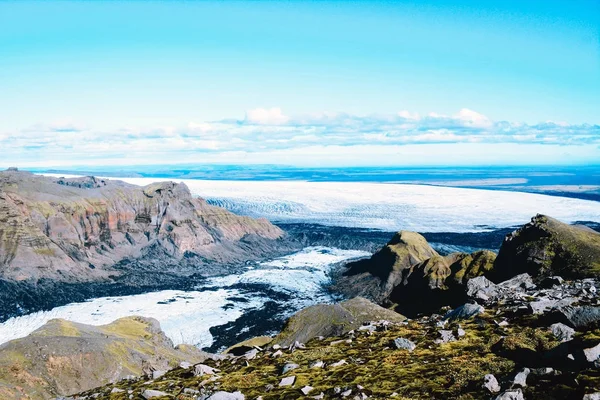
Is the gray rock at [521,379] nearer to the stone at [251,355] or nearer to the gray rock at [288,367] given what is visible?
the gray rock at [288,367]

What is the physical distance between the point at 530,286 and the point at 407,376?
73.9 ft

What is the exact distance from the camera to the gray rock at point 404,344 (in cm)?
2498

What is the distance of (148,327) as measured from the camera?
134500mm

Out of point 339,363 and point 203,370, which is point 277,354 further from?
point 339,363

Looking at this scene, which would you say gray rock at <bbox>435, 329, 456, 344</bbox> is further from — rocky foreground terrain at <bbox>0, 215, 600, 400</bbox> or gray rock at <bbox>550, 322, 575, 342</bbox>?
gray rock at <bbox>550, 322, 575, 342</bbox>

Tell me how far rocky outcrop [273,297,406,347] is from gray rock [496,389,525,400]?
1763 inches

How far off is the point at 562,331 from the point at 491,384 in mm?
6935

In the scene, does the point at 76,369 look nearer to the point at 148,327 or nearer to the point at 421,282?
the point at 148,327

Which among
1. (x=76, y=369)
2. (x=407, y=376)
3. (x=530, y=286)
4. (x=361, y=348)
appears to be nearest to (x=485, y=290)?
(x=530, y=286)

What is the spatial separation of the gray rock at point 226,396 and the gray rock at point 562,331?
1465cm

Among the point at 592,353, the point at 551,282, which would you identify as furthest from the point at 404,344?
the point at 551,282

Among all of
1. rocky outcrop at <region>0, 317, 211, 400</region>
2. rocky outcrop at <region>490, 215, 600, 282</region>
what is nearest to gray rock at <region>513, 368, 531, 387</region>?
rocky outcrop at <region>0, 317, 211, 400</region>

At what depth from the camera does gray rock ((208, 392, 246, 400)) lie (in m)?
20.9

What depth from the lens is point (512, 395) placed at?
14883 mm
